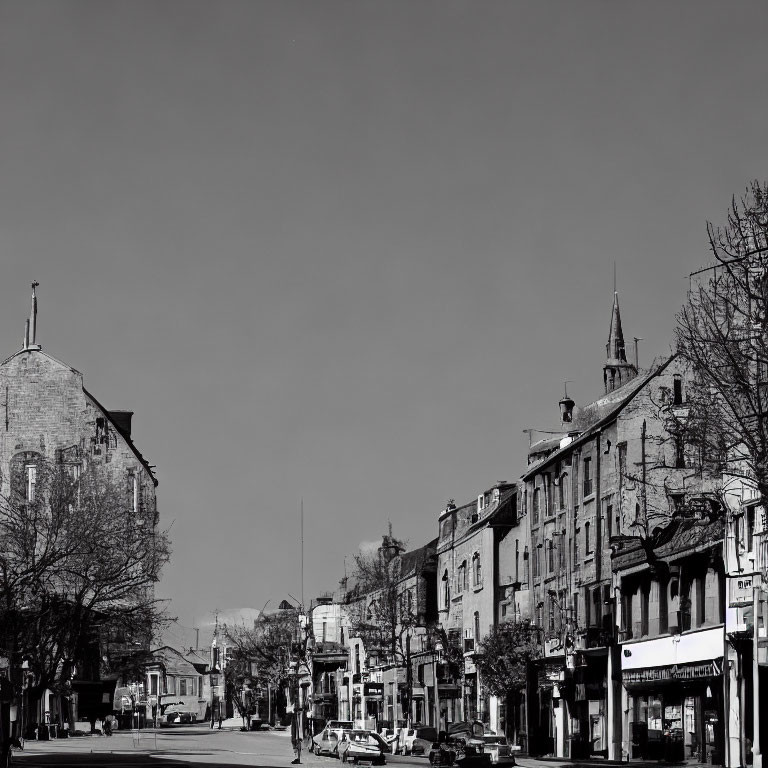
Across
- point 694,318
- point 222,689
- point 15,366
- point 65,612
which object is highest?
point 15,366

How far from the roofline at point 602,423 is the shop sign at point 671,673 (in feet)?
39.2

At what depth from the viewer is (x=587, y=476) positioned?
71.2 meters

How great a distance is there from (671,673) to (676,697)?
1.16 m

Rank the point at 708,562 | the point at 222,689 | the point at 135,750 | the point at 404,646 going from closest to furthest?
the point at 708,562 < the point at 135,750 < the point at 404,646 < the point at 222,689

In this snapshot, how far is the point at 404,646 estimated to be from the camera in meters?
111

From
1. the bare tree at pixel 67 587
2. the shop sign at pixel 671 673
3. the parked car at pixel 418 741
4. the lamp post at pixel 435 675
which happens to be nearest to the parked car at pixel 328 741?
the parked car at pixel 418 741

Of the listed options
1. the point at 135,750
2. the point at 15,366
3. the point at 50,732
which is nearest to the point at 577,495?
the point at 135,750

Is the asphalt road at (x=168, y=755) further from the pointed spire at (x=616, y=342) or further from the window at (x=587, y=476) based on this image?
the pointed spire at (x=616, y=342)

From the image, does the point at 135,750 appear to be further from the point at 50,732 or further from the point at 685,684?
the point at 685,684

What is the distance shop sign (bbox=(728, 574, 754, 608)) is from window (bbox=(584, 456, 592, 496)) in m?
18.9

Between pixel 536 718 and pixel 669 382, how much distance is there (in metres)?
19.0

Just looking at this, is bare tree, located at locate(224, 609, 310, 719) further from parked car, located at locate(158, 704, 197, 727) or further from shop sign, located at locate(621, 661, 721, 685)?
shop sign, located at locate(621, 661, 721, 685)

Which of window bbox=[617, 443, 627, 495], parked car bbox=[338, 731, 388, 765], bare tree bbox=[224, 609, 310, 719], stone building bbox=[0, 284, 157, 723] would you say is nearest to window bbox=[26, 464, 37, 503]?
stone building bbox=[0, 284, 157, 723]

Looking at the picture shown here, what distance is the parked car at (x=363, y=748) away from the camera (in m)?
56.8
